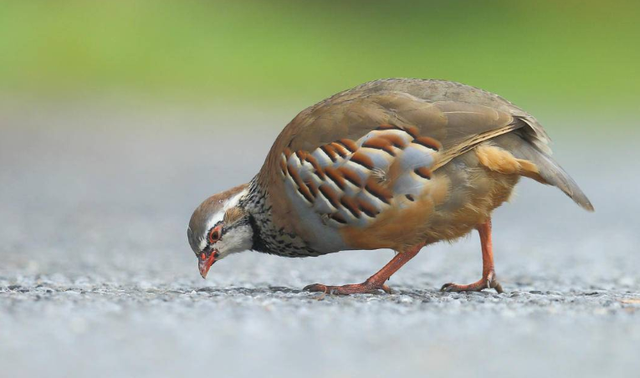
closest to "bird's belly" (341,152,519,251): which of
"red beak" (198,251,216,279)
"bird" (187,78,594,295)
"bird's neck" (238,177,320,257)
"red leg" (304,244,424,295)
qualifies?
"bird" (187,78,594,295)

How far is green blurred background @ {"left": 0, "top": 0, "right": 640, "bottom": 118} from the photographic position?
1000 inches

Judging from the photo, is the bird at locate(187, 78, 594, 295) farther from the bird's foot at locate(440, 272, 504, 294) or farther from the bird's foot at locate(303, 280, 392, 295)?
the bird's foot at locate(440, 272, 504, 294)

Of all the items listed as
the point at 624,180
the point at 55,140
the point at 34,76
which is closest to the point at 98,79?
the point at 34,76

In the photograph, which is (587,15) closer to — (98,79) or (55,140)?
(98,79)

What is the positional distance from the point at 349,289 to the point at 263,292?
55 cm

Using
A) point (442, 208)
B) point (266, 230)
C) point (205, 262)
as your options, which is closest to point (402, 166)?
point (442, 208)

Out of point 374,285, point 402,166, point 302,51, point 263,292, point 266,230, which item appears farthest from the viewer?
point 302,51

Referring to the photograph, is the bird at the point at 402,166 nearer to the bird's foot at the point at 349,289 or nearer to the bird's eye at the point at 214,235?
the bird's foot at the point at 349,289

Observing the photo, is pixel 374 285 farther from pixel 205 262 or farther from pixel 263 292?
pixel 205 262

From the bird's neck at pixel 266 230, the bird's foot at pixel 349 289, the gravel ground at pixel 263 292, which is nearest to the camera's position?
the gravel ground at pixel 263 292

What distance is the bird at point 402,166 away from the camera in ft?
22.5

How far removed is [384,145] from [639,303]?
1.78 meters

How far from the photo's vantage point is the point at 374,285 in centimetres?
741

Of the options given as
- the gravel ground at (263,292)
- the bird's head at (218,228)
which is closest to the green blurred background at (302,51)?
the gravel ground at (263,292)
